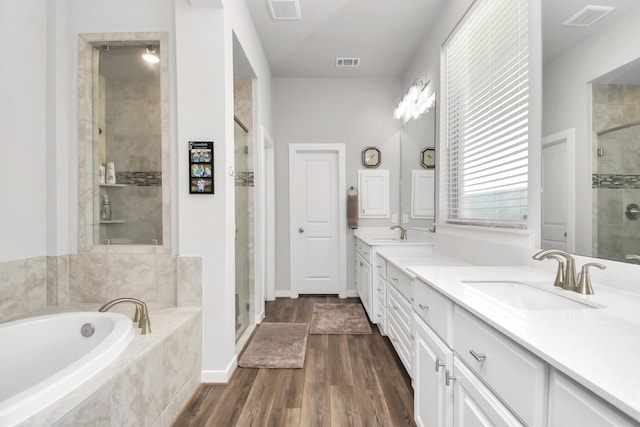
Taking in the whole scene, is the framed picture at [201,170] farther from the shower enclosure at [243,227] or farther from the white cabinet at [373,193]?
the white cabinet at [373,193]

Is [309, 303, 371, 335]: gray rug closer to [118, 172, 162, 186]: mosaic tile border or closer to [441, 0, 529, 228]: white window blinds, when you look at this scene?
[441, 0, 529, 228]: white window blinds

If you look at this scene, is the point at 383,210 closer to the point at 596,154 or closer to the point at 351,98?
the point at 351,98

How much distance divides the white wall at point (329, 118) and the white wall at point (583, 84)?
2741mm

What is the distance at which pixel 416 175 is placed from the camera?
3.33m

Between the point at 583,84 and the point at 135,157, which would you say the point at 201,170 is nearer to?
the point at 135,157

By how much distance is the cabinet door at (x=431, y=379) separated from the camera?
1.19 meters

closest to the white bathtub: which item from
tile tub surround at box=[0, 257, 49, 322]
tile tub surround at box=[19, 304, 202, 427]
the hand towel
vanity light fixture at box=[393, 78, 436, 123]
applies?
tile tub surround at box=[19, 304, 202, 427]

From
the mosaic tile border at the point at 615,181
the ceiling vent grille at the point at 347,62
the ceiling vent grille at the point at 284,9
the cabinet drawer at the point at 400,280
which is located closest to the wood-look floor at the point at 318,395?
the cabinet drawer at the point at 400,280

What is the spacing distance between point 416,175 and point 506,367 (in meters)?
2.68

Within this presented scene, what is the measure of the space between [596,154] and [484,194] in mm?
917

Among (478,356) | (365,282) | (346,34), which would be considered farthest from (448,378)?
(346,34)

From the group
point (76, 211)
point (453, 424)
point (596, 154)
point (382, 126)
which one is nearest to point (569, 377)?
point (453, 424)

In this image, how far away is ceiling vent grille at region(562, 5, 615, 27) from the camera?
116 cm

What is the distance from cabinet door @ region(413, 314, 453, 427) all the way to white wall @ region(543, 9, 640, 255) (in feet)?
2.42
